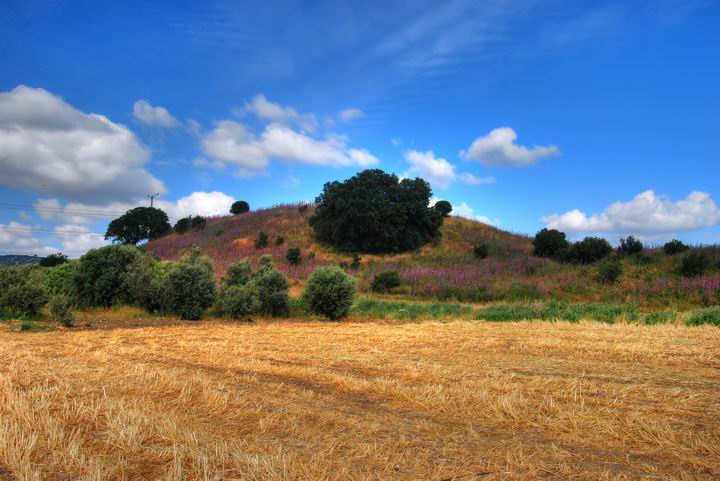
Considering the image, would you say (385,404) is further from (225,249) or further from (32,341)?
(225,249)

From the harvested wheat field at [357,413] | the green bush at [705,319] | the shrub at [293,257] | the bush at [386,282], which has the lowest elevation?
the harvested wheat field at [357,413]

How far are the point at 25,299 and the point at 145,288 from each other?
12.1 ft

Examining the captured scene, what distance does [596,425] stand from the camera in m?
4.92

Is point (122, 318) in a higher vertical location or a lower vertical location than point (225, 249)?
lower

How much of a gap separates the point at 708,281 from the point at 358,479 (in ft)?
94.9

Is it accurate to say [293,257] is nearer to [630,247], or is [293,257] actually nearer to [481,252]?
[481,252]

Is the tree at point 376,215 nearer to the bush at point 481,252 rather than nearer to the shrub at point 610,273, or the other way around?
the bush at point 481,252

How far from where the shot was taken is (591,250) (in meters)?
36.0

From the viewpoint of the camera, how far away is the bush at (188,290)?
17.2 m

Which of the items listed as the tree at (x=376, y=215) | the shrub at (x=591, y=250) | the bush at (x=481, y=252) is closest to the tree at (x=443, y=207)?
the tree at (x=376, y=215)

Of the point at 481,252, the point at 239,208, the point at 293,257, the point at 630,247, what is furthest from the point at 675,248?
the point at 239,208

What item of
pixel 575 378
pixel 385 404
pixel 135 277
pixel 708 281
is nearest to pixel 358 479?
pixel 385 404

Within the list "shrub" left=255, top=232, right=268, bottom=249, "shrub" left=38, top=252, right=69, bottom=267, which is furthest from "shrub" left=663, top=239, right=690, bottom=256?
"shrub" left=38, top=252, right=69, bottom=267

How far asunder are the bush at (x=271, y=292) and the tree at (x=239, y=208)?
48.8 m
